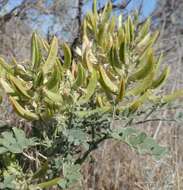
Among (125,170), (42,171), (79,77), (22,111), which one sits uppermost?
(79,77)

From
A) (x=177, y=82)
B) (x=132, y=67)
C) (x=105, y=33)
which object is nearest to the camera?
(x=132, y=67)

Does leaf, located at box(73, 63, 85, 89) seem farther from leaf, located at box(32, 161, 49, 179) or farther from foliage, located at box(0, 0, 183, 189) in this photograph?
leaf, located at box(32, 161, 49, 179)

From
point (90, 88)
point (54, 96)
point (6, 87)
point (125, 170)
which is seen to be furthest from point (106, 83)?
point (125, 170)

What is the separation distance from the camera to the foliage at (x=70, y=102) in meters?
1.55

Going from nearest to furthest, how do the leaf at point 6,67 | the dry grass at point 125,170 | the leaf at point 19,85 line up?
the leaf at point 19,85, the leaf at point 6,67, the dry grass at point 125,170

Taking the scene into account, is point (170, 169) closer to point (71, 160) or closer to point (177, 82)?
point (71, 160)

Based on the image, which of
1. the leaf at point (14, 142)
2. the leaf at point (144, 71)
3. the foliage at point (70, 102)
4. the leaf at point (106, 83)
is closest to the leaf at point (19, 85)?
the foliage at point (70, 102)

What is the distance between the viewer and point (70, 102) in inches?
62.6

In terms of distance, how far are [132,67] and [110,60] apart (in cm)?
8

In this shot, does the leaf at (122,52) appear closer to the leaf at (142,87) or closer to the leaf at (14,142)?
the leaf at (142,87)

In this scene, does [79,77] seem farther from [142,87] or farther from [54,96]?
[142,87]

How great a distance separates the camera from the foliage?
155 centimetres

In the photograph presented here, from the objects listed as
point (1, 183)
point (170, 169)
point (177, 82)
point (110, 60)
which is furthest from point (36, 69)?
point (177, 82)

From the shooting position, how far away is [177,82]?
3.50 m
